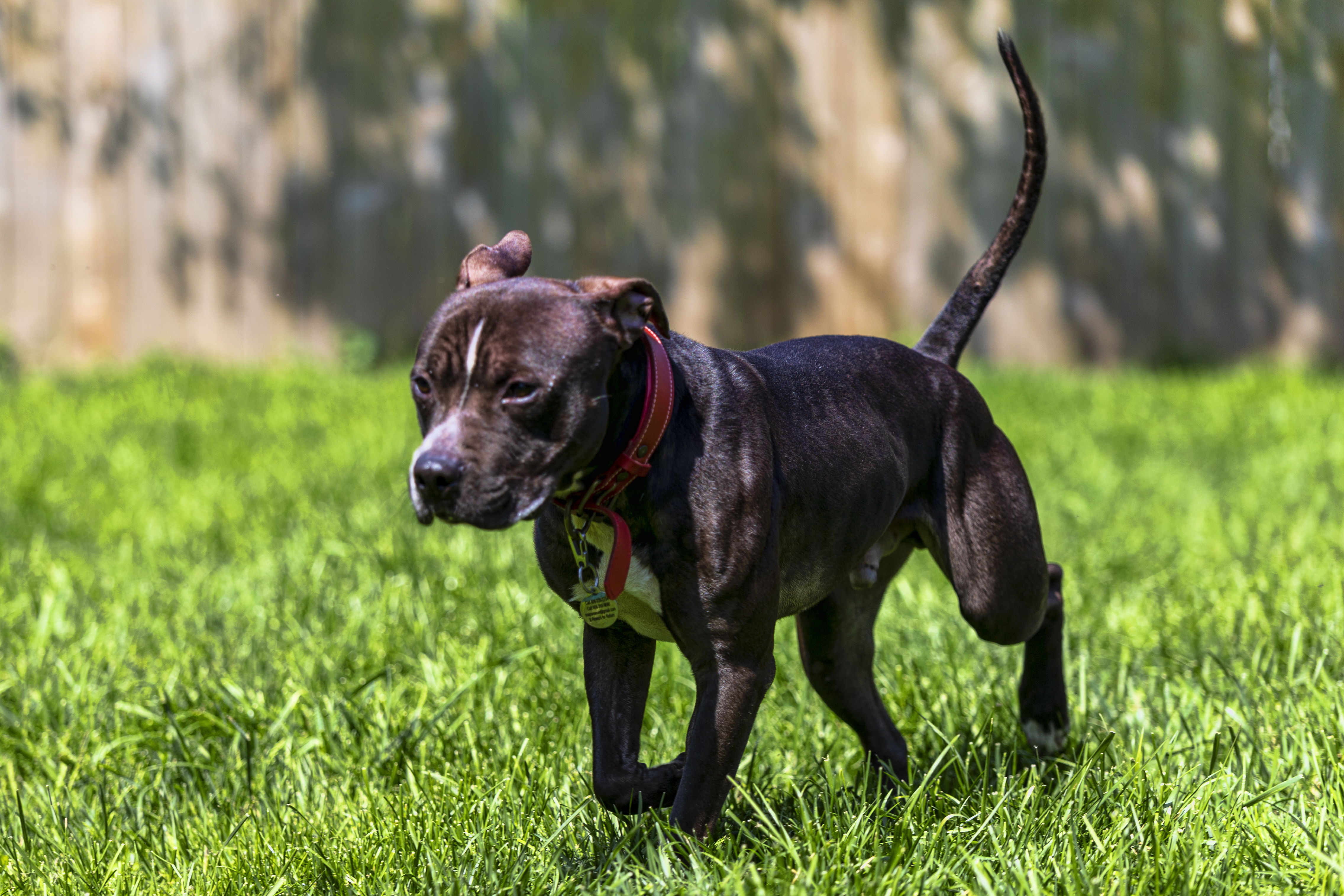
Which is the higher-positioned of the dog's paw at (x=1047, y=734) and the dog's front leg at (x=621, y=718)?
the dog's front leg at (x=621, y=718)

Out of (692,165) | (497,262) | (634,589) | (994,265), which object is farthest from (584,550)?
(692,165)

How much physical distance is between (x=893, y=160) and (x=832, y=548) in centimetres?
552

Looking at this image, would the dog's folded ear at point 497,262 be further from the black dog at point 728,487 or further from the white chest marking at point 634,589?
the white chest marking at point 634,589

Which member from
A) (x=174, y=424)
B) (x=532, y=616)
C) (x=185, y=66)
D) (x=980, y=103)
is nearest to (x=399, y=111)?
(x=185, y=66)

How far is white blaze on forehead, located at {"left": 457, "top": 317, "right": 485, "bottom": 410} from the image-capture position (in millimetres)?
1819

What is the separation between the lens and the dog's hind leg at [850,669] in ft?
8.28

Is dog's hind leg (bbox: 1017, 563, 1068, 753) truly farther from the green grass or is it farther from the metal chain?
the metal chain

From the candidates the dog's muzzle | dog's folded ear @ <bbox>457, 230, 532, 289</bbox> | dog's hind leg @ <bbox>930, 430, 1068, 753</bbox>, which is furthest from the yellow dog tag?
dog's hind leg @ <bbox>930, 430, 1068, 753</bbox>

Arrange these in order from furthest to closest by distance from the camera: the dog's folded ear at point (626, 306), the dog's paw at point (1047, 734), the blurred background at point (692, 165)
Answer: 1. the blurred background at point (692, 165)
2. the dog's paw at point (1047, 734)
3. the dog's folded ear at point (626, 306)

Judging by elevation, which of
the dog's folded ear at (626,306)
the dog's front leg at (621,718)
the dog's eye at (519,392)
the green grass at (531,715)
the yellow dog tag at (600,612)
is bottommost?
the green grass at (531,715)

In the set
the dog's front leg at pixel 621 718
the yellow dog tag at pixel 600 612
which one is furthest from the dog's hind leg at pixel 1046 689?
the yellow dog tag at pixel 600 612

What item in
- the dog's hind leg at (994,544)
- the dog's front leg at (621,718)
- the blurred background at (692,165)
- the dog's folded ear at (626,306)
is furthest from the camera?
the blurred background at (692,165)

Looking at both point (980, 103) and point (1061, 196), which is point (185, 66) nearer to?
point (980, 103)

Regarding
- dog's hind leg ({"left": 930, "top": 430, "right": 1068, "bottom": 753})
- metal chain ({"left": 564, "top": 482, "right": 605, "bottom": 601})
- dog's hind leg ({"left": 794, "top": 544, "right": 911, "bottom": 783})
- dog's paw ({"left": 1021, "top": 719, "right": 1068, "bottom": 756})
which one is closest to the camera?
metal chain ({"left": 564, "top": 482, "right": 605, "bottom": 601})
